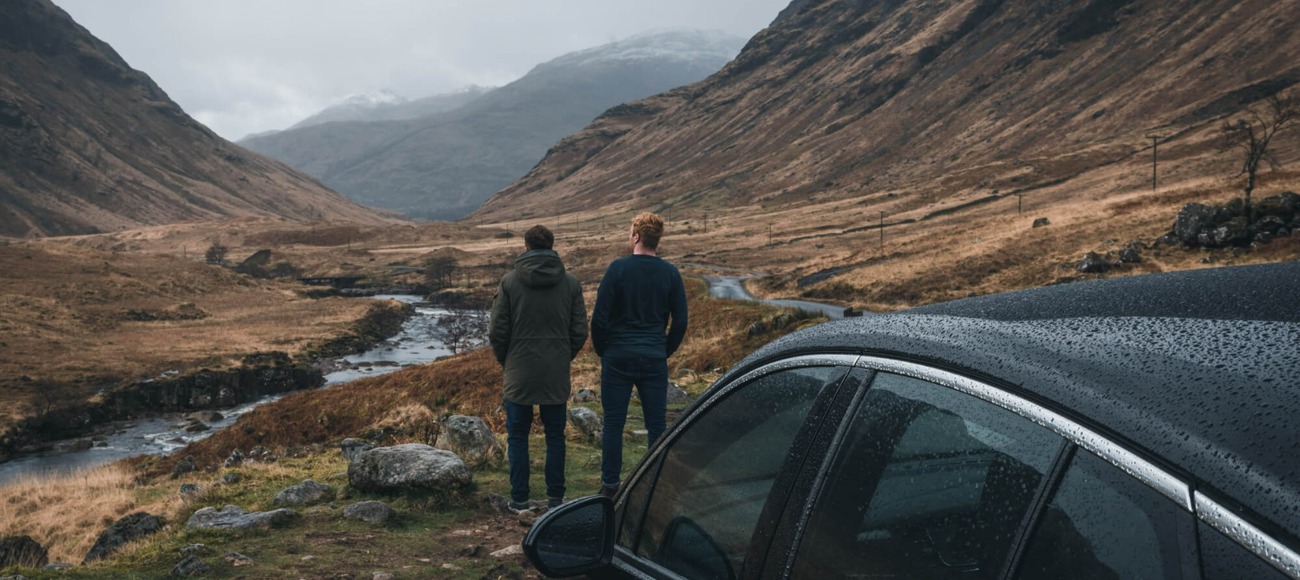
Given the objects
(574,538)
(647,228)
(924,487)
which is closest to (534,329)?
(647,228)

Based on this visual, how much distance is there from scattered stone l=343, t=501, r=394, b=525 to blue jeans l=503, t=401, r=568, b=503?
1211mm

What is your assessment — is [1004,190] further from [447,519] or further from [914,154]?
[447,519]

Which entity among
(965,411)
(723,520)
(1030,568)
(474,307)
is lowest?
(474,307)

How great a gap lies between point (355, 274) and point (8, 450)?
78712 mm

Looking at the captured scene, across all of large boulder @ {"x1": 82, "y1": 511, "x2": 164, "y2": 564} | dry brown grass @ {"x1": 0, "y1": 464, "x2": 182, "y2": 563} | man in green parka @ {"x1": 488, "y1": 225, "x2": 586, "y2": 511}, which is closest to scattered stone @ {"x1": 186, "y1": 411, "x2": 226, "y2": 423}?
dry brown grass @ {"x1": 0, "y1": 464, "x2": 182, "y2": 563}

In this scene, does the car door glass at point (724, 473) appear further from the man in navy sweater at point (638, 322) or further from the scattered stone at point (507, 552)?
the scattered stone at point (507, 552)

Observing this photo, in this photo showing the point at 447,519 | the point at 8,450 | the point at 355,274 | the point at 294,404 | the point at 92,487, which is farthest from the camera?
the point at 355,274

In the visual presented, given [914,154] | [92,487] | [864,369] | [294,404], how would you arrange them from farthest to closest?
[914,154], [294,404], [92,487], [864,369]

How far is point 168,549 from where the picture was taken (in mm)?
7246

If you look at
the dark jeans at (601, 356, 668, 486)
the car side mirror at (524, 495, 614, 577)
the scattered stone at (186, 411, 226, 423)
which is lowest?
the scattered stone at (186, 411, 226, 423)

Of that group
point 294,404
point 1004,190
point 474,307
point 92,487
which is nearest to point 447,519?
point 92,487

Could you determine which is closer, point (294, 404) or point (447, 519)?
point (447, 519)

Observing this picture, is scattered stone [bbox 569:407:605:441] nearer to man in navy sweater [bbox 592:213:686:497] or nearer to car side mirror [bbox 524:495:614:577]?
man in navy sweater [bbox 592:213:686:497]

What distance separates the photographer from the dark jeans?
24.1 feet
